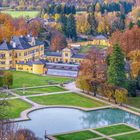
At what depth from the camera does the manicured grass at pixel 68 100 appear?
4228cm

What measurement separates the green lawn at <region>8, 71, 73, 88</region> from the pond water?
917 centimetres

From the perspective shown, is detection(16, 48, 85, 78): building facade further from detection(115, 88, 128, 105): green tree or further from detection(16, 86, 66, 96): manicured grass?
detection(115, 88, 128, 105): green tree

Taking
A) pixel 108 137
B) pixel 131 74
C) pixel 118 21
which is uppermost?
pixel 118 21

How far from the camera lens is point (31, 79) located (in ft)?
170

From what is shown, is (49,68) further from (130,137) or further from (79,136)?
(130,137)

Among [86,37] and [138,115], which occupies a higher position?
[86,37]

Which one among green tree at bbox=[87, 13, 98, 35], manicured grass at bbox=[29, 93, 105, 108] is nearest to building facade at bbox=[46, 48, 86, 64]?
manicured grass at bbox=[29, 93, 105, 108]

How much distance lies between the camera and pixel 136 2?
372 ft

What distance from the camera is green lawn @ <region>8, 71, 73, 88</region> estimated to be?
162 ft

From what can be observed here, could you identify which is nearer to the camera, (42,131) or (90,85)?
(42,131)

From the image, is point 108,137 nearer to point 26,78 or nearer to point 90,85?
point 90,85

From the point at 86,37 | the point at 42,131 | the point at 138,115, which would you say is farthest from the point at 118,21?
the point at 42,131

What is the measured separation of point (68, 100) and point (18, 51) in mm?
17577

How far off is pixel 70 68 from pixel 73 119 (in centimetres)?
1732
